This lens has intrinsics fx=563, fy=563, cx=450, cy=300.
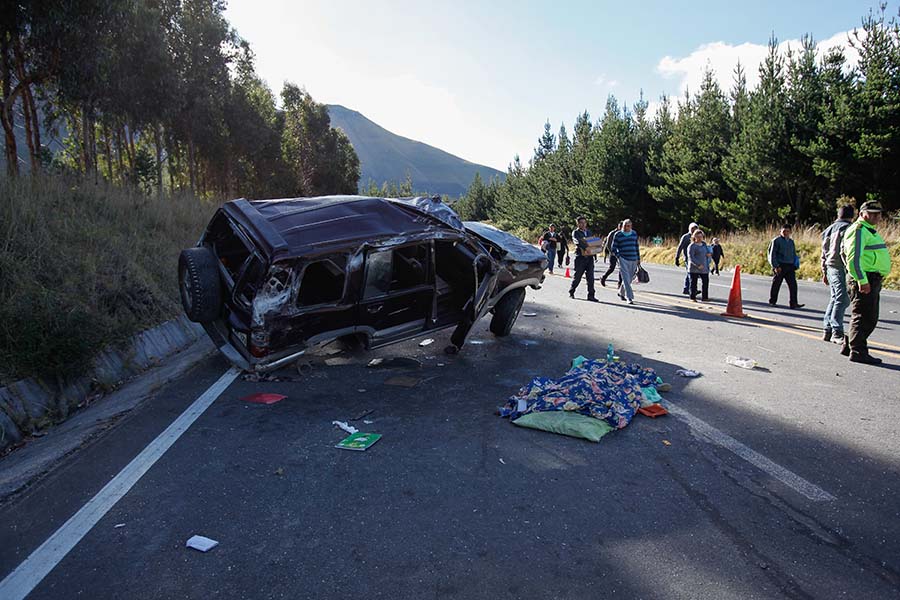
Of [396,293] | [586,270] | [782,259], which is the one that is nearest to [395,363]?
[396,293]

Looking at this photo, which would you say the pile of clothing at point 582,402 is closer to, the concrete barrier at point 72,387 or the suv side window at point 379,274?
the suv side window at point 379,274

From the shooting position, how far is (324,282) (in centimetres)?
584

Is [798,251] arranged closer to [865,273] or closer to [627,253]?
[627,253]

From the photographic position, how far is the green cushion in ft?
14.0

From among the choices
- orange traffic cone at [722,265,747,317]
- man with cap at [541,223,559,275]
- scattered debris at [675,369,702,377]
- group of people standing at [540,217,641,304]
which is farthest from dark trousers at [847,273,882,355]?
man with cap at [541,223,559,275]

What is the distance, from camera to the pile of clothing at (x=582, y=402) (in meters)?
4.41

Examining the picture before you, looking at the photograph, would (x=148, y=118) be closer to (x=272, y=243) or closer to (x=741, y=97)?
(x=272, y=243)

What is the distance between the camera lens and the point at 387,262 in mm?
6055

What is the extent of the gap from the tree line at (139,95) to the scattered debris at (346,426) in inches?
382

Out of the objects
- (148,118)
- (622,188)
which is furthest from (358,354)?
(622,188)

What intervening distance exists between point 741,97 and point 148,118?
30779 mm

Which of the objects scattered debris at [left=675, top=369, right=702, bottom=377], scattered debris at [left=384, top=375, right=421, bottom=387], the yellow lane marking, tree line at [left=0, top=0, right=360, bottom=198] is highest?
tree line at [left=0, top=0, right=360, bottom=198]

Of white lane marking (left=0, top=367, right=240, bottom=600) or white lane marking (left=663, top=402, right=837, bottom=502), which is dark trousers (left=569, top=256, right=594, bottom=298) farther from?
white lane marking (left=0, top=367, right=240, bottom=600)

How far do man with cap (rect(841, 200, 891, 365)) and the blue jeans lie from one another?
100 cm
